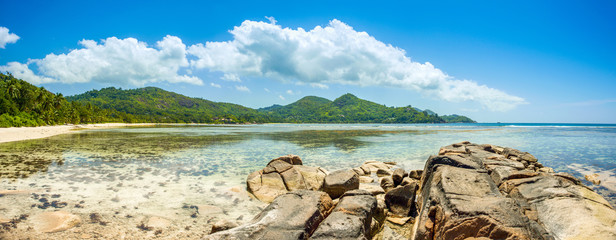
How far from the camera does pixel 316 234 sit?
592cm

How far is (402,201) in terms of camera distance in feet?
30.6

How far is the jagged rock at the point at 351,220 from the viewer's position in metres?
5.96

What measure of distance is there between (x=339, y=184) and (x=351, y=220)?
4.18 meters

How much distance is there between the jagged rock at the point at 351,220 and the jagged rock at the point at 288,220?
39 centimetres

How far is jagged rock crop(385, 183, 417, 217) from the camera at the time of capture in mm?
9188

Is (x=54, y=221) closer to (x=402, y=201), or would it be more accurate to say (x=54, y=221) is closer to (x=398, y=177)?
(x=402, y=201)

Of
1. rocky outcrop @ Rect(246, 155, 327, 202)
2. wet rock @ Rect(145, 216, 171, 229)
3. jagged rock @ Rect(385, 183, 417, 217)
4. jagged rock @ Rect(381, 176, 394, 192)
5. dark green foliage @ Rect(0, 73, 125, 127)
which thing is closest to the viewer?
wet rock @ Rect(145, 216, 171, 229)

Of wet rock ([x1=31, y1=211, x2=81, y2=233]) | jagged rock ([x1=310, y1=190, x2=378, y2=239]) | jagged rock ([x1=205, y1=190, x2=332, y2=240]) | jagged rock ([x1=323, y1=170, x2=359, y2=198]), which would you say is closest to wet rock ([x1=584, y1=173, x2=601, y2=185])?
jagged rock ([x1=323, y1=170, x2=359, y2=198])

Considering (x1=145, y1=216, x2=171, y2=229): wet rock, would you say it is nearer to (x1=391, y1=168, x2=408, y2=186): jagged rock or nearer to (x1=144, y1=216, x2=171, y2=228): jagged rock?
(x1=144, y1=216, x2=171, y2=228): jagged rock

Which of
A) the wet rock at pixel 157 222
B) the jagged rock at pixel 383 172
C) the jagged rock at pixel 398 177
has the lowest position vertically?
the wet rock at pixel 157 222

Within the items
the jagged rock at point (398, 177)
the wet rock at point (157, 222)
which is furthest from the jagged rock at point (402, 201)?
the wet rock at point (157, 222)

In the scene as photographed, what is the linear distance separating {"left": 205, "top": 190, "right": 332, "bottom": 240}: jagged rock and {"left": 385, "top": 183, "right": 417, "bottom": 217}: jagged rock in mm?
2789

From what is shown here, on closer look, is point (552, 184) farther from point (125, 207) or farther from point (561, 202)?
point (125, 207)

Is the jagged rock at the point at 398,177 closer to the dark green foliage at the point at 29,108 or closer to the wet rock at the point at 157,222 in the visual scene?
the wet rock at the point at 157,222
